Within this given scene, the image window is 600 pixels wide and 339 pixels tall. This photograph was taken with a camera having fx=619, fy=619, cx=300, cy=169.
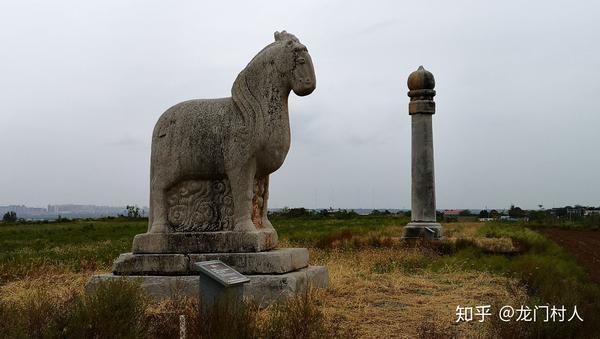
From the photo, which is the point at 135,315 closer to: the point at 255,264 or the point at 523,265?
the point at 255,264

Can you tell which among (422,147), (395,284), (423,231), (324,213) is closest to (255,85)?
(395,284)

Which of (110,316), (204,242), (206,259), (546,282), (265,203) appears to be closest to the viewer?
(110,316)

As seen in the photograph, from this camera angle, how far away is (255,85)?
7406 millimetres

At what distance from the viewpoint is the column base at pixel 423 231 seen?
49.8 feet

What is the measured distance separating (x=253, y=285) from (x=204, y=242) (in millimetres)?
898

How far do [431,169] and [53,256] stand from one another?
365 inches

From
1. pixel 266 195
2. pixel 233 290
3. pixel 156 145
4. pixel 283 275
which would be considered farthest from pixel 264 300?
pixel 156 145

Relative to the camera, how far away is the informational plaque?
550cm

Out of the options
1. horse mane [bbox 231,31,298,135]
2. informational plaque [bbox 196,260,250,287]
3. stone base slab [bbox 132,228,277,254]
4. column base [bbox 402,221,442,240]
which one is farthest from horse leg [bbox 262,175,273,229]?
column base [bbox 402,221,442,240]

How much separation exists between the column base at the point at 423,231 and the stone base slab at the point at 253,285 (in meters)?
8.27

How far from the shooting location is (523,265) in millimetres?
9750

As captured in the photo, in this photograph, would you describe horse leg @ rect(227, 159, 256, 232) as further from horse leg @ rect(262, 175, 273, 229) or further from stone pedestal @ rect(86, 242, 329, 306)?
horse leg @ rect(262, 175, 273, 229)

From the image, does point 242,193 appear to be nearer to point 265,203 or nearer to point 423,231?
point 265,203

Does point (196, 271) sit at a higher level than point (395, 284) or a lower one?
higher
